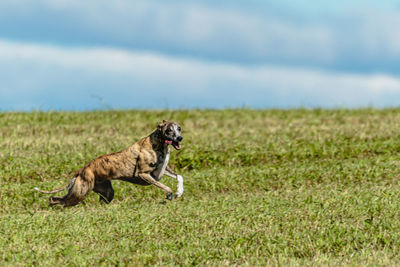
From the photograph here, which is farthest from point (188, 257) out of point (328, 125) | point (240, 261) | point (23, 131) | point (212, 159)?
point (328, 125)

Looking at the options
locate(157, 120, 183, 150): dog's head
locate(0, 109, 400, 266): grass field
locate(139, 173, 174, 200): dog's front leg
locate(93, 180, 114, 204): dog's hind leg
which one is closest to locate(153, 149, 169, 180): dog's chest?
locate(139, 173, 174, 200): dog's front leg

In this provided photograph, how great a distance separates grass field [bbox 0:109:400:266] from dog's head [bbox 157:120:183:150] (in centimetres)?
116

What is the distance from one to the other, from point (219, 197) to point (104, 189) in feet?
7.41

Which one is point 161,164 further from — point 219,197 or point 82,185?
point 219,197

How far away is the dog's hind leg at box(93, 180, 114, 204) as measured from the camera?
1077 cm

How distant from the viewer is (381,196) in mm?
11242

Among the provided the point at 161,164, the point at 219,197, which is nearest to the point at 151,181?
the point at 161,164

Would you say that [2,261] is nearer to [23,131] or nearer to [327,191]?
[327,191]

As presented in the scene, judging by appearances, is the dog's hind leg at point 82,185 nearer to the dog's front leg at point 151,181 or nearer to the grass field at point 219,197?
the grass field at point 219,197

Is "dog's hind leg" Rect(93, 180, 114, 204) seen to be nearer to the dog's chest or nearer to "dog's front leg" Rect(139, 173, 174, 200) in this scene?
"dog's front leg" Rect(139, 173, 174, 200)

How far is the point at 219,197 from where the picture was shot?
1182 centimetres

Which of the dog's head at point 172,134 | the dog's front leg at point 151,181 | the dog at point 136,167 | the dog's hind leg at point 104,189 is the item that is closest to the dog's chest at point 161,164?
the dog at point 136,167

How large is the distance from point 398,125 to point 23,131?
11920mm

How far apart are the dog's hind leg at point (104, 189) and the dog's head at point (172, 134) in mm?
1569
